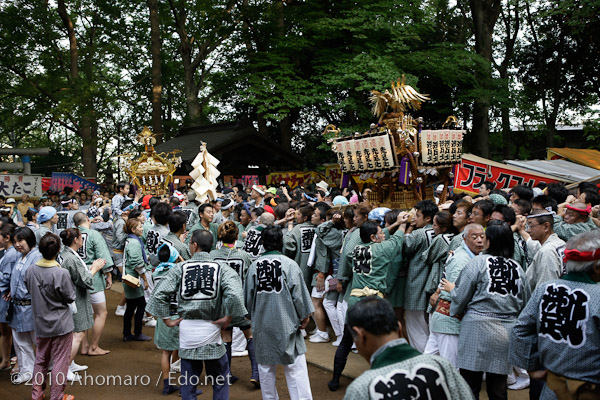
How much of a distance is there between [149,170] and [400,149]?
324 inches

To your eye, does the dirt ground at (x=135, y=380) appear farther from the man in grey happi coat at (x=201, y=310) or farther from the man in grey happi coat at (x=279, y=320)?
the man in grey happi coat at (x=201, y=310)

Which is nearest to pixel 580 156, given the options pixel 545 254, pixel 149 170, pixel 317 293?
pixel 317 293

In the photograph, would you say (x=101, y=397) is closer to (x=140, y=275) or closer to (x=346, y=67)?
(x=140, y=275)

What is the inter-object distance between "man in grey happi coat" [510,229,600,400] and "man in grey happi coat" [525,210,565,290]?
122 centimetres

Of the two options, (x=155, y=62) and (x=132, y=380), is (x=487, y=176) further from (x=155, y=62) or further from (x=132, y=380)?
(x=155, y=62)

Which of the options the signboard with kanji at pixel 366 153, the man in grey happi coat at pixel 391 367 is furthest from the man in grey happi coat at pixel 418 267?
the man in grey happi coat at pixel 391 367

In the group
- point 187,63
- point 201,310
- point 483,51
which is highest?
point 187,63

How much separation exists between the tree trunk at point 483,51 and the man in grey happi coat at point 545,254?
15.0 metres

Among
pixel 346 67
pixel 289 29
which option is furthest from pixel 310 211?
pixel 289 29

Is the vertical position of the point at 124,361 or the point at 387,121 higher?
the point at 387,121

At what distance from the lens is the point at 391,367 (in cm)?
235

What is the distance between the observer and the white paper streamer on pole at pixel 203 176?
10.7 m

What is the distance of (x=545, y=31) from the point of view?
22844 millimetres

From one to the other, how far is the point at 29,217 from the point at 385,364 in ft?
28.7
